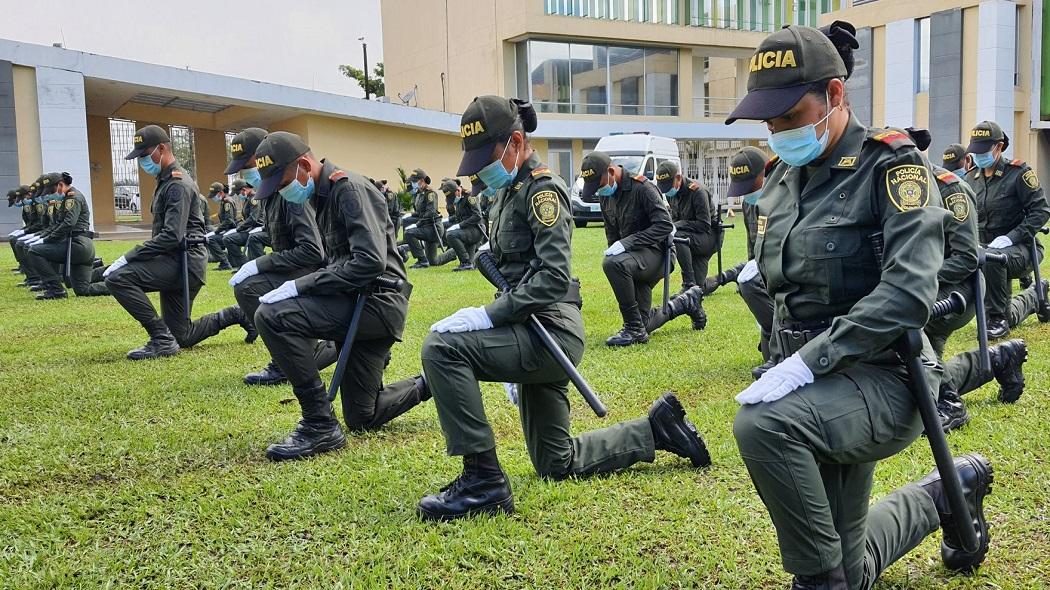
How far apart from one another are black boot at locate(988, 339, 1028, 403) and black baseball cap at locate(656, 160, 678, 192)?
527 cm

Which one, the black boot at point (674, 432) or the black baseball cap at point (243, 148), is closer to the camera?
the black boot at point (674, 432)

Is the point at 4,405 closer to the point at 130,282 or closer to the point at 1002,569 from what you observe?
the point at 130,282

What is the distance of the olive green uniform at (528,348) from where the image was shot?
3.86 m

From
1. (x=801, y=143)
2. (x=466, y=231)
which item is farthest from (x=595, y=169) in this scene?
(x=466, y=231)

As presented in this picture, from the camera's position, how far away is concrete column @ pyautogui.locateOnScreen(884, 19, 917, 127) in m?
31.5

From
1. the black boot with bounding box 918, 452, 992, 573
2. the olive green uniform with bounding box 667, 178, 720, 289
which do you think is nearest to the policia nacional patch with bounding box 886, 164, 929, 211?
the black boot with bounding box 918, 452, 992, 573

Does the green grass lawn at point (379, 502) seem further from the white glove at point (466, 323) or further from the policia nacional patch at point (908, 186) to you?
the policia nacional patch at point (908, 186)

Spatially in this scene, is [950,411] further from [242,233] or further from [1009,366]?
[242,233]

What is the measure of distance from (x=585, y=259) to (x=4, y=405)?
12.4m

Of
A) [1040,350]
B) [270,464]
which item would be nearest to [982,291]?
[1040,350]

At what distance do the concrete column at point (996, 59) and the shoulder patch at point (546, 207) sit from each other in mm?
30349

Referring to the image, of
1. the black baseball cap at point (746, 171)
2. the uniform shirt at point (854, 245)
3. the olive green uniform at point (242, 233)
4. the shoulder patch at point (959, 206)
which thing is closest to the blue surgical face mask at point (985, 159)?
the black baseball cap at point (746, 171)

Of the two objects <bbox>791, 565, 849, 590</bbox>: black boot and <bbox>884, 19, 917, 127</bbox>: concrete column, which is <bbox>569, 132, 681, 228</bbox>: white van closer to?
A: <bbox>884, 19, 917, 127</bbox>: concrete column

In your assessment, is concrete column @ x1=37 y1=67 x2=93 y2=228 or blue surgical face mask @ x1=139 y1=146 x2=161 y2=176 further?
concrete column @ x1=37 y1=67 x2=93 y2=228
